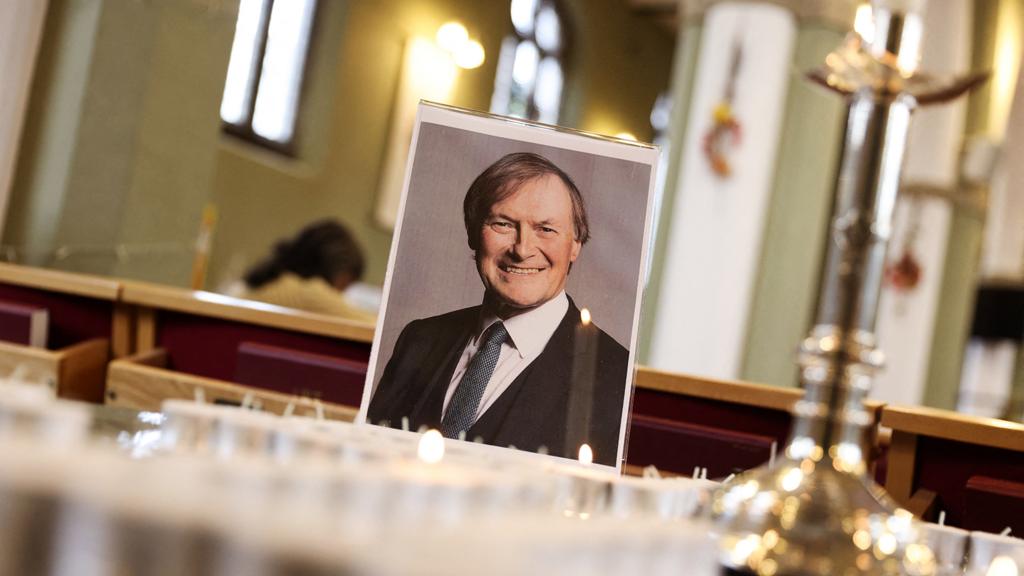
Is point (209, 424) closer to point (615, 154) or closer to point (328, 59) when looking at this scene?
point (615, 154)

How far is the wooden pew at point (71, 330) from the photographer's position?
2246 millimetres

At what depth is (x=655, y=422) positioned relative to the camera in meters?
2.13

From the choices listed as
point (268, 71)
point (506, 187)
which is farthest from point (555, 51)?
point (506, 187)

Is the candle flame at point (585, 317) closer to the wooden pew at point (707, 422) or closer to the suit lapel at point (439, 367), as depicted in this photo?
the suit lapel at point (439, 367)

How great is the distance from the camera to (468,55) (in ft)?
32.6

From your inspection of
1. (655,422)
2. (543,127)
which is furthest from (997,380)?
(543,127)

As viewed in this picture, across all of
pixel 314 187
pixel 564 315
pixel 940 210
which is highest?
pixel 940 210

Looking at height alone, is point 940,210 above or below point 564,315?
above

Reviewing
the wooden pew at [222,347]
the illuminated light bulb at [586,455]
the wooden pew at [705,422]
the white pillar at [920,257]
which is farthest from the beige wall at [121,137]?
the white pillar at [920,257]

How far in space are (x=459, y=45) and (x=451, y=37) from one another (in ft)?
0.31

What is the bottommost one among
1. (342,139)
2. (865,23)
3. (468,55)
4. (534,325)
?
(534,325)

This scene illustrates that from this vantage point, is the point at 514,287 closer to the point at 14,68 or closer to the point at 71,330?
the point at 71,330

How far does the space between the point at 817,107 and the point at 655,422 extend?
18.6 feet

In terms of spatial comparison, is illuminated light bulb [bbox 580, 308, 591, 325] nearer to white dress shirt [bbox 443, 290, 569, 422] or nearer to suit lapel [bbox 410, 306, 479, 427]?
white dress shirt [bbox 443, 290, 569, 422]
